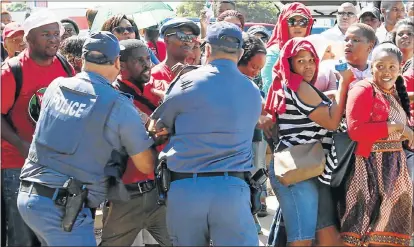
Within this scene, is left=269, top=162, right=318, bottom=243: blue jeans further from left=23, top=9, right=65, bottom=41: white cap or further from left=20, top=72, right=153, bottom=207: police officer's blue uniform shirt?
left=23, top=9, right=65, bottom=41: white cap

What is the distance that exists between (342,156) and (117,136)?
1.67 meters

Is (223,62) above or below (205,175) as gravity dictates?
above

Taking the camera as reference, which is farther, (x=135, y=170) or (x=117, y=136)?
(x=135, y=170)

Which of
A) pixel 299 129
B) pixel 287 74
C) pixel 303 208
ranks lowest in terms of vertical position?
pixel 303 208

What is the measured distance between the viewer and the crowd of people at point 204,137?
148 inches

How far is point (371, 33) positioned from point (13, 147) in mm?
2875

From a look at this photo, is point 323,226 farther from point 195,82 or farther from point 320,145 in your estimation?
point 195,82

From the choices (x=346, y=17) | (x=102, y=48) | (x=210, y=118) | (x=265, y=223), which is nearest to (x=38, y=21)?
(x=102, y=48)

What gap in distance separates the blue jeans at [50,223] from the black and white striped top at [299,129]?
158cm

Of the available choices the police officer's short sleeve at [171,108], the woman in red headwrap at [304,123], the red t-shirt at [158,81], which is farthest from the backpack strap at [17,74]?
the woman in red headwrap at [304,123]

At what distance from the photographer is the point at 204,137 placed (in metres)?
3.73

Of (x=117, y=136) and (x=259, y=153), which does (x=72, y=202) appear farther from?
(x=259, y=153)

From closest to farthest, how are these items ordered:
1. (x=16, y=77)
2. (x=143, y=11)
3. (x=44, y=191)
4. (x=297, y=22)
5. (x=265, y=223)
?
(x=44, y=191)
(x=16, y=77)
(x=297, y=22)
(x=265, y=223)
(x=143, y=11)

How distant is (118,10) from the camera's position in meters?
6.73
